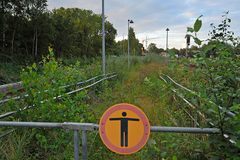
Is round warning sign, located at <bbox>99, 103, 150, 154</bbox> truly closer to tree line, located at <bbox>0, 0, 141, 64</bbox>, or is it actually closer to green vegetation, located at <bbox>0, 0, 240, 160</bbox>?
green vegetation, located at <bbox>0, 0, 240, 160</bbox>

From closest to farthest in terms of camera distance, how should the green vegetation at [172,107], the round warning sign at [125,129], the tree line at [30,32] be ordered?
the round warning sign at [125,129], the green vegetation at [172,107], the tree line at [30,32]

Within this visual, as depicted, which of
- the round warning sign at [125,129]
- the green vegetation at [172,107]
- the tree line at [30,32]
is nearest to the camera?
the round warning sign at [125,129]

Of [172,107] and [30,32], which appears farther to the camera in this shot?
[30,32]

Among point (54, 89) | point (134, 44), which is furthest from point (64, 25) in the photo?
point (54, 89)

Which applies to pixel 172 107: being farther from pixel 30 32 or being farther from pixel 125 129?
pixel 30 32

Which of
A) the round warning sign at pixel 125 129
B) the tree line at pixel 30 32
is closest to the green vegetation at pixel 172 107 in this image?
the round warning sign at pixel 125 129

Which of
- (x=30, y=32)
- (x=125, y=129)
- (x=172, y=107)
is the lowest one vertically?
(x=172, y=107)

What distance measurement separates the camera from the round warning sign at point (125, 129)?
2605mm

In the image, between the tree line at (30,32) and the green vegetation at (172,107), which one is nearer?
the green vegetation at (172,107)

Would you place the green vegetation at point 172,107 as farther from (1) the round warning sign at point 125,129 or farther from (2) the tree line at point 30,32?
(2) the tree line at point 30,32

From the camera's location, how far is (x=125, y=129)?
260 cm

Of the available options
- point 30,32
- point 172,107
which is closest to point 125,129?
point 172,107

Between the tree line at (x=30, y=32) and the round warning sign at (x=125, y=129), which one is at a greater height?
the tree line at (x=30, y=32)

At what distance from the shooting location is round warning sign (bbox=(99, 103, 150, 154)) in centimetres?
261
